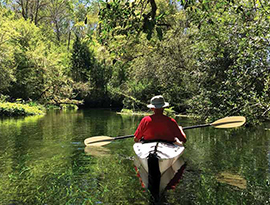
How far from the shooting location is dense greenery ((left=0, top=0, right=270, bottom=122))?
12.7ft

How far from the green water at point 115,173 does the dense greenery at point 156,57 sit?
1.99 m

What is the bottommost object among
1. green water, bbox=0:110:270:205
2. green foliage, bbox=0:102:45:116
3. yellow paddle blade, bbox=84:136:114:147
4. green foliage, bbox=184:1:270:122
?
green water, bbox=0:110:270:205

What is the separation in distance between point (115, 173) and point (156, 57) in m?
12.9

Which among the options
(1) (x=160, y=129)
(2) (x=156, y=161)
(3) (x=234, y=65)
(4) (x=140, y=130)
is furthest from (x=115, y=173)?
(3) (x=234, y=65)

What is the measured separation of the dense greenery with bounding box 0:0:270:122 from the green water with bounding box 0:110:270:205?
199 cm

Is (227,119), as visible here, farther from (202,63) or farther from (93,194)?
(202,63)

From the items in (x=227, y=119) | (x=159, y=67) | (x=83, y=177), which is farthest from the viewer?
(x=159, y=67)

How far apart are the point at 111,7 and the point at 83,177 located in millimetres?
3205

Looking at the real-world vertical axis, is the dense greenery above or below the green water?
above

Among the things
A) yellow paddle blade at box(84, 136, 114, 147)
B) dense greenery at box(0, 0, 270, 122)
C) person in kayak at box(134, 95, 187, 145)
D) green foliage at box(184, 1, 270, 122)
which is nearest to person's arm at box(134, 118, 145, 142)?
person in kayak at box(134, 95, 187, 145)

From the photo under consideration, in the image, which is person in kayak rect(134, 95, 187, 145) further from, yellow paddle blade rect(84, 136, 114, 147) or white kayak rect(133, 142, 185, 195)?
yellow paddle blade rect(84, 136, 114, 147)

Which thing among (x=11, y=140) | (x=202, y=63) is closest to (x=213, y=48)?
(x=202, y=63)

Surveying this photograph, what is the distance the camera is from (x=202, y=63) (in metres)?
13.1

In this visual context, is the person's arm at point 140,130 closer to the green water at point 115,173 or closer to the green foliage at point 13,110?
the green water at point 115,173
